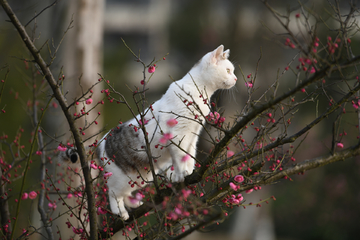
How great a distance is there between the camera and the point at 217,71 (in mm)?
1842

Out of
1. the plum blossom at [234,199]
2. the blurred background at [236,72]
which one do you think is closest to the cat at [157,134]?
the plum blossom at [234,199]

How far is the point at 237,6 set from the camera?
6406mm

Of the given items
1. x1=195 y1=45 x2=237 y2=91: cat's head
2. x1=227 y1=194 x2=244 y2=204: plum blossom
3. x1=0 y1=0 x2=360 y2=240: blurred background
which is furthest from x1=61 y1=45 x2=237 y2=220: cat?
x1=0 y1=0 x2=360 y2=240: blurred background

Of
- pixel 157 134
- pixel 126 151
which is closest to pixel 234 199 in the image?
pixel 157 134

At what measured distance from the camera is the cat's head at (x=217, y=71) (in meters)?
1.84

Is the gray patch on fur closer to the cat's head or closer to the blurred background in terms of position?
the cat's head

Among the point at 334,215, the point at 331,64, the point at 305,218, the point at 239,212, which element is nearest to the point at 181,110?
the point at 331,64

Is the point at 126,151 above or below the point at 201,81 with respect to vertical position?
below

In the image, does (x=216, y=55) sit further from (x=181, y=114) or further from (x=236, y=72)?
(x=236, y=72)

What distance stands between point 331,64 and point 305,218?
557 centimetres

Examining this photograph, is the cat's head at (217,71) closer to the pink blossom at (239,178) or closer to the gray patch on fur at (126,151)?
the gray patch on fur at (126,151)

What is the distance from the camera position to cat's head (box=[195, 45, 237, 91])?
6.05 feet

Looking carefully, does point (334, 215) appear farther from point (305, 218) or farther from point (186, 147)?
point (186, 147)

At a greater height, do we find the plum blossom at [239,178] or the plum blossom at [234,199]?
the plum blossom at [239,178]
